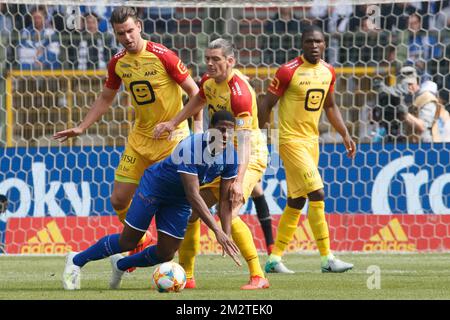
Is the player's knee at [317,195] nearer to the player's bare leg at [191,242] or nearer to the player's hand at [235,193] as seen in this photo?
the player's bare leg at [191,242]

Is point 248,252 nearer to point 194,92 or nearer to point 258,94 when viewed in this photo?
point 194,92

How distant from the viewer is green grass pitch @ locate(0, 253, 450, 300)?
7738 millimetres

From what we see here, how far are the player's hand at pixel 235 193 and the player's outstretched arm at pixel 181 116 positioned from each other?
1090 mm

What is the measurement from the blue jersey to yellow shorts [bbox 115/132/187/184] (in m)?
1.37

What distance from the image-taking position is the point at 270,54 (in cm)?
1506

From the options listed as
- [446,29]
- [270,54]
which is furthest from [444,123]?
[270,54]

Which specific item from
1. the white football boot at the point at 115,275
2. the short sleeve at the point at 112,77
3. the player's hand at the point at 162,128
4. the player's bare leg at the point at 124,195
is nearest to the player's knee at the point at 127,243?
the white football boot at the point at 115,275

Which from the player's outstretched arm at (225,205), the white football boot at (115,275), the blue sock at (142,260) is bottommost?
the white football boot at (115,275)

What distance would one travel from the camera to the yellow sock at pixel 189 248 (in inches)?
343

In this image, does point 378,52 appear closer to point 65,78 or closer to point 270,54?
point 270,54

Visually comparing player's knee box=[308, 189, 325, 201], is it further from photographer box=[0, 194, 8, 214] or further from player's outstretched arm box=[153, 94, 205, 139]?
photographer box=[0, 194, 8, 214]

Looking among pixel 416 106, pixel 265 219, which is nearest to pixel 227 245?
pixel 265 219

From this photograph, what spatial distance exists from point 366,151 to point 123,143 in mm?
3307

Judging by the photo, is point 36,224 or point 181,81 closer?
point 181,81
